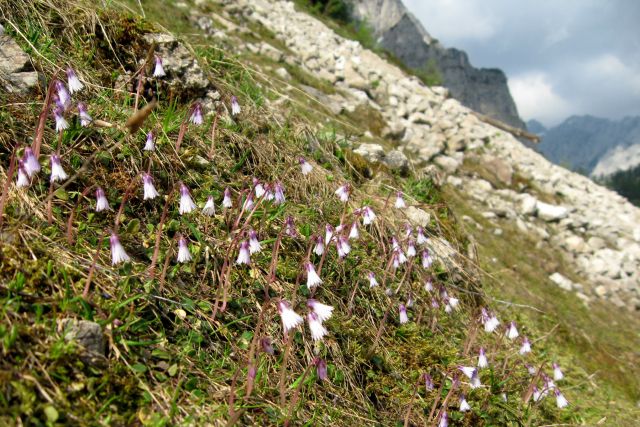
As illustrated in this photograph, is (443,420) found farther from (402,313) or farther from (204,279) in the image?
(204,279)

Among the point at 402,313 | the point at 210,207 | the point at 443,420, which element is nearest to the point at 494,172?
the point at 402,313

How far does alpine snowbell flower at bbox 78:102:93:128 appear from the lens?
9.96 ft

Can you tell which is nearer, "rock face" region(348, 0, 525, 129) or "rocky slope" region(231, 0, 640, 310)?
"rocky slope" region(231, 0, 640, 310)

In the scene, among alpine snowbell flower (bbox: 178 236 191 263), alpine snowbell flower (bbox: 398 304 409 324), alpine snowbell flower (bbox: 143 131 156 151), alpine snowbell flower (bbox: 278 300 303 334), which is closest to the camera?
alpine snowbell flower (bbox: 278 300 303 334)

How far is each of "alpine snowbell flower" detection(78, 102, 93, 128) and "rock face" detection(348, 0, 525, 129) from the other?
4718 inches

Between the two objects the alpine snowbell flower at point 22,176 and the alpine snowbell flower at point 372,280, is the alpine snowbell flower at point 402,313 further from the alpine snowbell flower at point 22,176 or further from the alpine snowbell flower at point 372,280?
the alpine snowbell flower at point 22,176

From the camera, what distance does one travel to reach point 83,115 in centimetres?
306

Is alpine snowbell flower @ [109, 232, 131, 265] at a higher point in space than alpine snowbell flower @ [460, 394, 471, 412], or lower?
higher

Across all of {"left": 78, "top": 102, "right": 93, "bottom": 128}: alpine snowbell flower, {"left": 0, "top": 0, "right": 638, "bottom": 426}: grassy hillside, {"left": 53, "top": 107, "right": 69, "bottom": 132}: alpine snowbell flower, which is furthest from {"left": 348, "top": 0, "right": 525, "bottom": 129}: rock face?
{"left": 53, "top": 107, "right": 69, "bottom": 132}: alpine snowbell flower

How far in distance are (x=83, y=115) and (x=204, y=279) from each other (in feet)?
4.65

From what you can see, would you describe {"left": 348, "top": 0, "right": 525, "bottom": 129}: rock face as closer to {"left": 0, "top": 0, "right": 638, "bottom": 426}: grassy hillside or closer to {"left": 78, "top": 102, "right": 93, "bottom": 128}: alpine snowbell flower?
{"left": 0, "top": 0, "right": 638, "bottom": 426}: grassy hillside

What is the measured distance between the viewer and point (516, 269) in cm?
834

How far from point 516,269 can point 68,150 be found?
7723 millimetres

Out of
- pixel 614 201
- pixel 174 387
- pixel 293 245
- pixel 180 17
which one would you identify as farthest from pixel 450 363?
pixel 614 201
